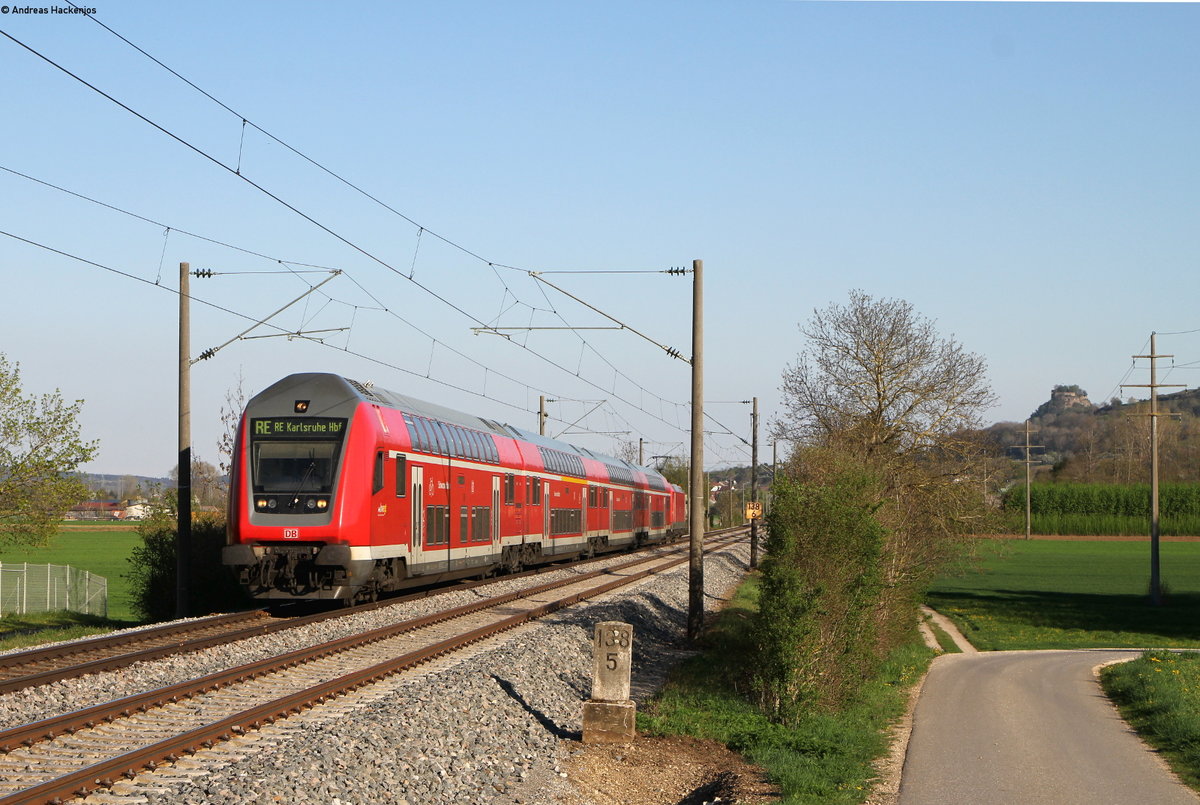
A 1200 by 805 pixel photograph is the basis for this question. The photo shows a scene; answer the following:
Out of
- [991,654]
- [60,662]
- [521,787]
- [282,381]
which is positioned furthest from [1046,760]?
[991,654]

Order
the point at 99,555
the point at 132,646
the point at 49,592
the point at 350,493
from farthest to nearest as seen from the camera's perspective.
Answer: the point at 99,555, the point at 49,592, the point at 350,493, the point at 132,646

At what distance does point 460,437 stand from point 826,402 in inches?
537

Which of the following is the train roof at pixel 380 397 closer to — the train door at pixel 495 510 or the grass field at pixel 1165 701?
the train door at pixel 495 510

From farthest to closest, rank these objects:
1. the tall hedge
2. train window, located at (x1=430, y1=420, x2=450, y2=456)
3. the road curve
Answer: train window, located at (x1=430, y1=420, x2=450, y2=456) → the tall hedge → the road curve

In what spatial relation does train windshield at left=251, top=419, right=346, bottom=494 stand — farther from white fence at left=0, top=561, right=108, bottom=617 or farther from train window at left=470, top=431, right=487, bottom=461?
white fence at left=0, top=561, right=108, bottom=617

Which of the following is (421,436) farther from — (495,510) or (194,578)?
(495,510)

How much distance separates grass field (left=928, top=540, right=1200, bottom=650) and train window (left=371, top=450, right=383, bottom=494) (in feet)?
61.2

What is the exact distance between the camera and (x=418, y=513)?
2434 cm

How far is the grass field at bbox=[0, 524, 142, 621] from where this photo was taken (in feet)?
148

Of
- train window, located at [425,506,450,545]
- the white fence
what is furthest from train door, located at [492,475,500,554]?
the white fence

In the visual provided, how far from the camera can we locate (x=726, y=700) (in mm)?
15781

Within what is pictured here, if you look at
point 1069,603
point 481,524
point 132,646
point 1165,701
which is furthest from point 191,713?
point 1069,603

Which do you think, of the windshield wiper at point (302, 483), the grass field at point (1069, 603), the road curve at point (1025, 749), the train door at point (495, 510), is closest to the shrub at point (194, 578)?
the windshield wiper at point (302, 483)

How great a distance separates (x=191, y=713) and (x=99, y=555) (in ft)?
247
